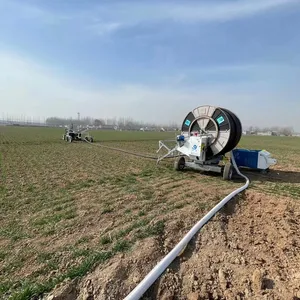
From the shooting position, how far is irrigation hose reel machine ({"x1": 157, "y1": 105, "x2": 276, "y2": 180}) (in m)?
10.1

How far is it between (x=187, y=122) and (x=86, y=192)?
5.89 m

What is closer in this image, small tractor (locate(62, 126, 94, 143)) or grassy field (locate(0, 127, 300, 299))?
grassy field (locate(0, 127, 300, 299))

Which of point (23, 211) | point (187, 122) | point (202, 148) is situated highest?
point (187, 122)

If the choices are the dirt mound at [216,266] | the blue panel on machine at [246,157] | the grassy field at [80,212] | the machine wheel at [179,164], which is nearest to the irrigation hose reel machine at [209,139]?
the machine wheel at [179,164]

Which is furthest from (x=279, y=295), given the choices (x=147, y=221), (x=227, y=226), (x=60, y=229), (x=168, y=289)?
(x=60, y=229)

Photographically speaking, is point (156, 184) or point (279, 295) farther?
point (156, 184)

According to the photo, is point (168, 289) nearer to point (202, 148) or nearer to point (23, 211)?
point (23, 211)

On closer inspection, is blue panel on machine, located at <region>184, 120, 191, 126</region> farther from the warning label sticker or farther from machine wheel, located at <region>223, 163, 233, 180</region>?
machine wheel, located at <region>223, 163, 233, 180</region>

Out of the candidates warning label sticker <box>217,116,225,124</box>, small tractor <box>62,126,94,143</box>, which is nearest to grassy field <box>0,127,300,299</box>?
warning label sticker <box>217,116,225,124</box>

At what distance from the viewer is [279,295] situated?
122 inches

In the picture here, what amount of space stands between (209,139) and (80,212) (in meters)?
6.55

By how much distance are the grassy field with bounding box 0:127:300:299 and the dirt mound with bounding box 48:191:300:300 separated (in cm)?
34

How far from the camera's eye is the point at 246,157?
11930 millimetres

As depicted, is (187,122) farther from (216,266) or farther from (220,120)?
(216,266)
